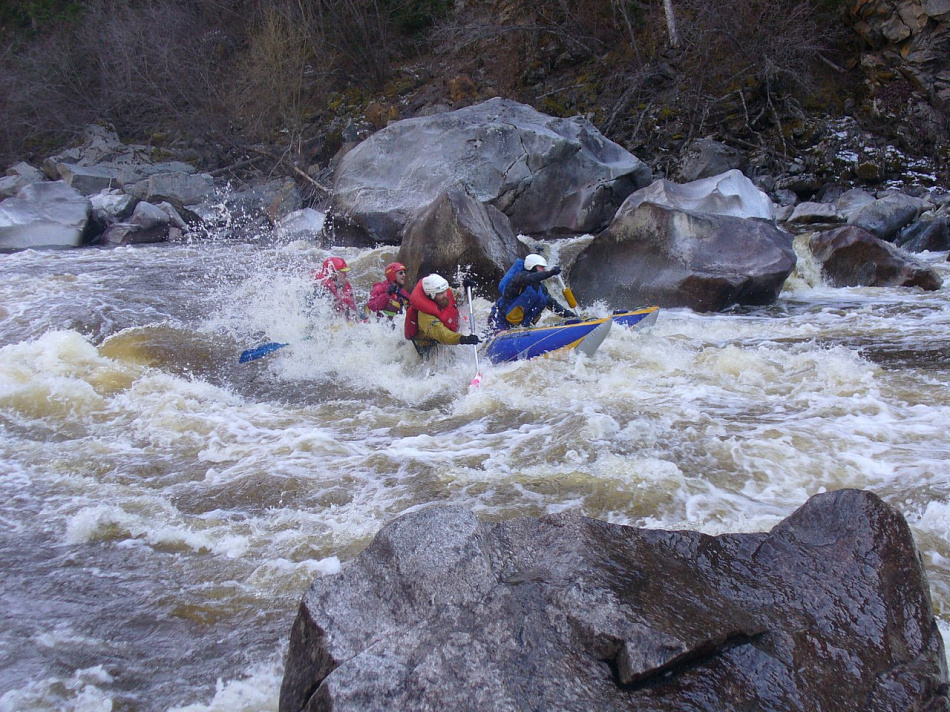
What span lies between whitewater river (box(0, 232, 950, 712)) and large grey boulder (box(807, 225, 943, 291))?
0.40m

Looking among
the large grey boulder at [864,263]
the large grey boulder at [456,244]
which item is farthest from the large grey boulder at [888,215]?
the large grey boulder at [456,244]

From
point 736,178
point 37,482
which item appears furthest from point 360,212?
point 37,482

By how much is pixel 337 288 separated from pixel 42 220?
30.3ft

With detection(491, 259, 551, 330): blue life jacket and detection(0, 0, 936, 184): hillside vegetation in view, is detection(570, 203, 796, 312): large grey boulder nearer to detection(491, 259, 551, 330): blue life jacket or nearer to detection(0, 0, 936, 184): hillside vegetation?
detection(491, 259, 551, 330): blue life jacket

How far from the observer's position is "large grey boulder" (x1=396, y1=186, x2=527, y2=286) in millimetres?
8633

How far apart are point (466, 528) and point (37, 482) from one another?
11.4 feet

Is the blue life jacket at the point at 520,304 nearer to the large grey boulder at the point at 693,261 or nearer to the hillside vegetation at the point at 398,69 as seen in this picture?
the large grey boulder at the point at 693,261

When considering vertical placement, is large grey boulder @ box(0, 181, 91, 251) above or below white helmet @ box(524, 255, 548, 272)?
below

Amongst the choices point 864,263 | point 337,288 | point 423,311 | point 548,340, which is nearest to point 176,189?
point 337,288

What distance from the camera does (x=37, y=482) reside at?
4.43 m

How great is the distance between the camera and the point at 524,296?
7148 mm

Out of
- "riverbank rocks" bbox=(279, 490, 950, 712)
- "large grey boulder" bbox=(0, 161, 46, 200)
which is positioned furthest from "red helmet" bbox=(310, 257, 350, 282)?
"large grey boulder" bbox=(0, 161, 46, 200)

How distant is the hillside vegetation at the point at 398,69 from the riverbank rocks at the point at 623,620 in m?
12.9

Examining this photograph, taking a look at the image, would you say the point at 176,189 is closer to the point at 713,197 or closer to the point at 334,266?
the point at 334,266
